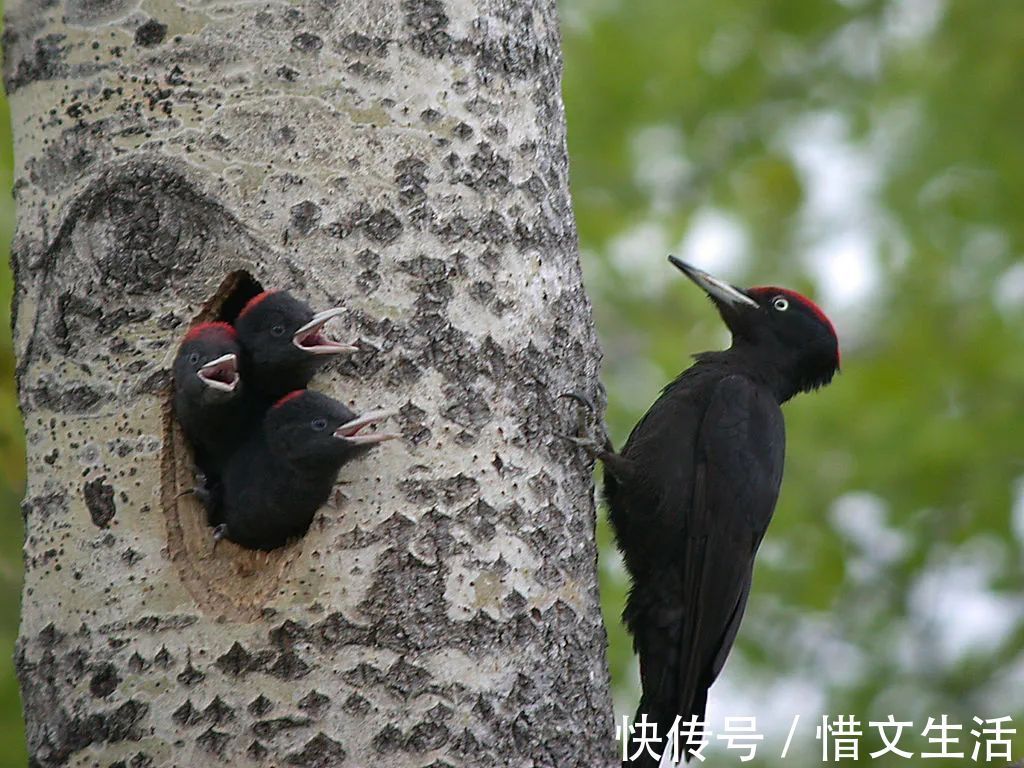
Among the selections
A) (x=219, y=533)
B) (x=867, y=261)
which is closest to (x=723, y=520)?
(x=219, y=533)

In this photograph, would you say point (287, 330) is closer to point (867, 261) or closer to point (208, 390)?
point (208, 390)

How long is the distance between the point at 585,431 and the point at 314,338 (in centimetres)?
78

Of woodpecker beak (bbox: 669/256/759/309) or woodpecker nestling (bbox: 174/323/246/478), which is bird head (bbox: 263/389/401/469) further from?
woodpecker beak (bbox: 669/256/759/309)

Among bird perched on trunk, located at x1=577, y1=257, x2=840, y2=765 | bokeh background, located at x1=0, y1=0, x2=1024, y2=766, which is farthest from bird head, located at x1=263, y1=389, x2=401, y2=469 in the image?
bokeh background, located at x1=0, y1=0, x2=1024, y2=766

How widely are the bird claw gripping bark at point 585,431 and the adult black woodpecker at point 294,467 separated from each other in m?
0.52

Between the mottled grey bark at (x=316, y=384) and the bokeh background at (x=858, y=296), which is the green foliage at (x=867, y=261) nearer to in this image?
the bokeh background at (x=858, y=296)

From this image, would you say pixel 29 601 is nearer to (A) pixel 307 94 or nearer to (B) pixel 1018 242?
(A) pixel 307 94

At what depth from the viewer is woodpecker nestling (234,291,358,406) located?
2.63m

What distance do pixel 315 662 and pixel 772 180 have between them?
5.49 metres

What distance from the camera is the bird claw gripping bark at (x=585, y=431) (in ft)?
9.82

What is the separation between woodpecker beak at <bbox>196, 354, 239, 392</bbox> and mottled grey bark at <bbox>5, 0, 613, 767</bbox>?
13 cm

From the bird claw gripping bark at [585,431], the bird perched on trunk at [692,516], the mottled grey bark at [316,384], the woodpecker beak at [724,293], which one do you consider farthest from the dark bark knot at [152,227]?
the woodpecker beak at [724,293]

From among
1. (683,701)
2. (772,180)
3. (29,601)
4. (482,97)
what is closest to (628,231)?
(772,180)

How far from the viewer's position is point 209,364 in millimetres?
2611
